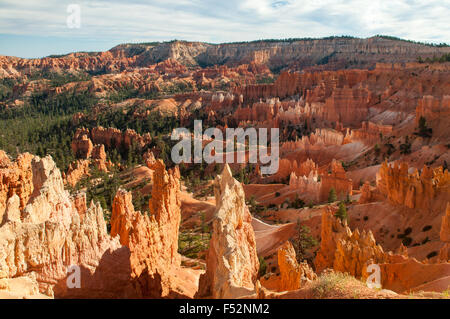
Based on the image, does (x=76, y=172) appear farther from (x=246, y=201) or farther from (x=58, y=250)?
(x=58, y=250)

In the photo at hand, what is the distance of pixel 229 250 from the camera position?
1375 cm

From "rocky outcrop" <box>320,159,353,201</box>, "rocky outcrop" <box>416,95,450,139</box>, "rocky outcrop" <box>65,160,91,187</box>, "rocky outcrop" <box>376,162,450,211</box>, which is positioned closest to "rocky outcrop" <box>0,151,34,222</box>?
"rocky outcrop" <box>376,162,450,211</box>

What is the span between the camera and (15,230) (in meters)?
12.9

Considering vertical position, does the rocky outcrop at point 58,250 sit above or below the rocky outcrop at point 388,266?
above

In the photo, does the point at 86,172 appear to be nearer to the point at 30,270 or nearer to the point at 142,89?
the point at 30,270

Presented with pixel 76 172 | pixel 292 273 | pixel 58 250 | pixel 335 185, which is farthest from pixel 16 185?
pixel 76 172

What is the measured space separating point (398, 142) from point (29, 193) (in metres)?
52.4

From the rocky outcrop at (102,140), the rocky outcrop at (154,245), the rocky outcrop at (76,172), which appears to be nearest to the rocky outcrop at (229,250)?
the rocky outcrop at (154,245)

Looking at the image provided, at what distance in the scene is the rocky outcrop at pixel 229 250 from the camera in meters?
12.9

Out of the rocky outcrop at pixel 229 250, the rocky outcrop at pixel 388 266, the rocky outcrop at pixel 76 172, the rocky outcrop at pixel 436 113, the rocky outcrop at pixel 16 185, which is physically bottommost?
the rocky outcrop at pixel 76 172

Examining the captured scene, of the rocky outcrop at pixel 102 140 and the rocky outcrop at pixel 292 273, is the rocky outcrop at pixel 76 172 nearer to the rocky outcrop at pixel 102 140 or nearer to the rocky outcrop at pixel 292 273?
the rocky outcrop at pixel 102 140

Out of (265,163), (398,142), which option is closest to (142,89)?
(265,163)

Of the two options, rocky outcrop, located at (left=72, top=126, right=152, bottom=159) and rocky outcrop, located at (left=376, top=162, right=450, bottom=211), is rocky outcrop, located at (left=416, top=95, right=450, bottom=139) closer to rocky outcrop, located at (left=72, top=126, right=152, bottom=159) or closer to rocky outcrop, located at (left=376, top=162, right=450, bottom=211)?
rocky outcrop, located at (left=376, top=162, right=450, bottom=211)
